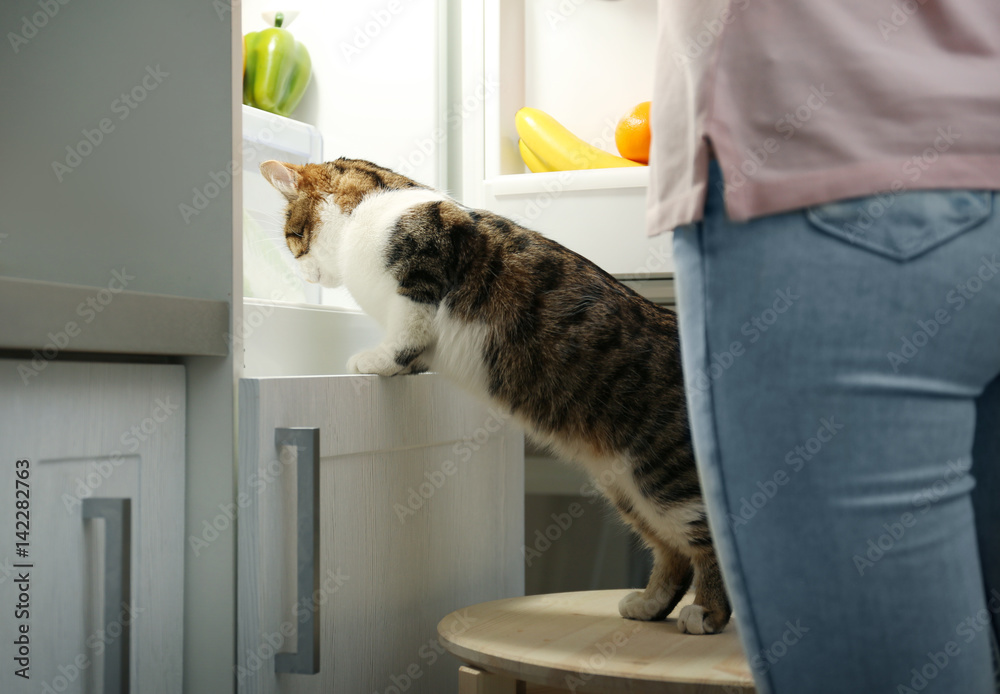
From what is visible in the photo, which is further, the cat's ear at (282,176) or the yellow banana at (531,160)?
→ the yellow banana at (531,160)

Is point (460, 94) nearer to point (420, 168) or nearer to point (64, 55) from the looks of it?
point (420, 168)

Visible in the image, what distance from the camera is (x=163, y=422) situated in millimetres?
815

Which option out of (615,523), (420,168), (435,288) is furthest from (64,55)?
(615,523)

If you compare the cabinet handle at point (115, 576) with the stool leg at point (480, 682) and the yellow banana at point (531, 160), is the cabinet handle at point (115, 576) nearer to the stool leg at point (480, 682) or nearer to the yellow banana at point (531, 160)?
the stool leg at point (480, 682)

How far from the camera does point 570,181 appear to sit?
4.83ft

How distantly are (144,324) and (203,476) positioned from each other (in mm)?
177
